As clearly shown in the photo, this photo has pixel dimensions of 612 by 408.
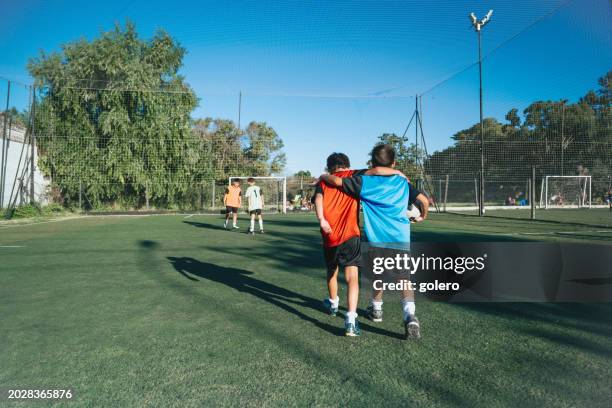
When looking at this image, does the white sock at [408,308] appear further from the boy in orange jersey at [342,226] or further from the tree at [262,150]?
the tree at [262,150]

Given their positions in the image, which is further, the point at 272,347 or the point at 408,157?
the point at 408,157

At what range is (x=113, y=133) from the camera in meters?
26.3

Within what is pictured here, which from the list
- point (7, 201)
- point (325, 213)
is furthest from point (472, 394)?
point (7, 201)

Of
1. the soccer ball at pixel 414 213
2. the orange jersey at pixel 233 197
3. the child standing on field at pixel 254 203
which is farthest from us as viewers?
the orange jersey at pixel 233 197

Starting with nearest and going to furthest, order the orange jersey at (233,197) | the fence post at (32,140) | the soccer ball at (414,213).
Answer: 1. the soccer ball at (414,213)
2. the orange jersey at (233,197)
3. the fence post at (32,140)

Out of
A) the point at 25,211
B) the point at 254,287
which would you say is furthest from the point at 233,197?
the point at 25,211

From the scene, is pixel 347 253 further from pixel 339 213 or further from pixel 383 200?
pixel 383 200

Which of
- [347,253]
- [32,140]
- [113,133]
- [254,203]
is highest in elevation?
[113,133]

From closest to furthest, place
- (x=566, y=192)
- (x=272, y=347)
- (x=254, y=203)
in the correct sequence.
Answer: (x=272, y=347), (x=254, y=203), (x=566, y=192)

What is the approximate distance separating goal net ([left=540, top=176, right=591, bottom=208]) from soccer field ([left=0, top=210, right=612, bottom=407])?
96.6 ft

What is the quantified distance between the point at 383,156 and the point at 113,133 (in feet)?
86.3

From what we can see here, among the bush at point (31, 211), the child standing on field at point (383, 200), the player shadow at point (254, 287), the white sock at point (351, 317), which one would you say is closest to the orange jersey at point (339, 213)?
the child standing on field at point (383, 200)

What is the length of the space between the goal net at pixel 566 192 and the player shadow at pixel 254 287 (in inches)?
1136

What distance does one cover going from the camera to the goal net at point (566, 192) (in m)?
29.8
